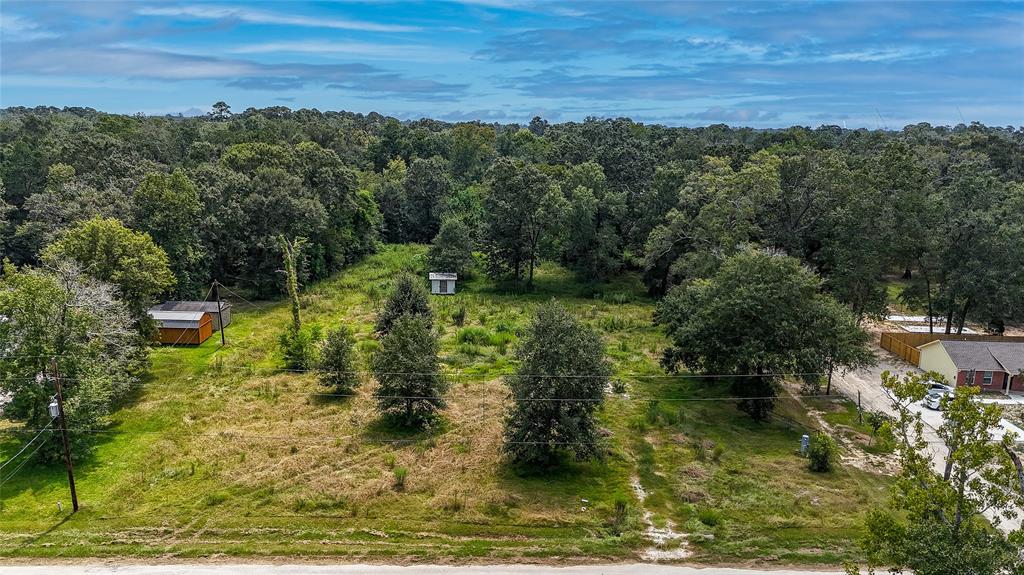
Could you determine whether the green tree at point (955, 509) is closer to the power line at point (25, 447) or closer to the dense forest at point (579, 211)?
the power line at point (25, 447)

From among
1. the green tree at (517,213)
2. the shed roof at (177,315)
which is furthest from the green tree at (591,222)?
the shed roof at (177,315)

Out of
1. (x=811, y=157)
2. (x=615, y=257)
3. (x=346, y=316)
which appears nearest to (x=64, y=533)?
(x=346, y=316)

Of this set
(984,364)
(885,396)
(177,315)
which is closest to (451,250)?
(177,315)

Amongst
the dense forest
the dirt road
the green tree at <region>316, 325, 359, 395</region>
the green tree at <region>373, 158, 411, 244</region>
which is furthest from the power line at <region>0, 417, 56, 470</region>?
the green tree at <region>373, 158, 411, 244</region>

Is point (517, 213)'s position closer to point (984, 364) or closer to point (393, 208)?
point (393, 208)

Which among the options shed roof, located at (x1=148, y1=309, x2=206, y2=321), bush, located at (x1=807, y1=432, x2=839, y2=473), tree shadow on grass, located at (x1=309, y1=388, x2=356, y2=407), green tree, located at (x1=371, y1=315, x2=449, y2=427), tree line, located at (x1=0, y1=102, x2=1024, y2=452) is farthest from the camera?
shed roof, located at (x1=148, y1=309, x2=206, y2=321)

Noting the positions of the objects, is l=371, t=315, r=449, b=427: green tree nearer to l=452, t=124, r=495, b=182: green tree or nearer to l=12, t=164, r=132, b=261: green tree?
l=12, t=164, r=132, b=261: green tree

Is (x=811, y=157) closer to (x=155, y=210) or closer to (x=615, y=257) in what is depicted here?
(x=615, y=257)
